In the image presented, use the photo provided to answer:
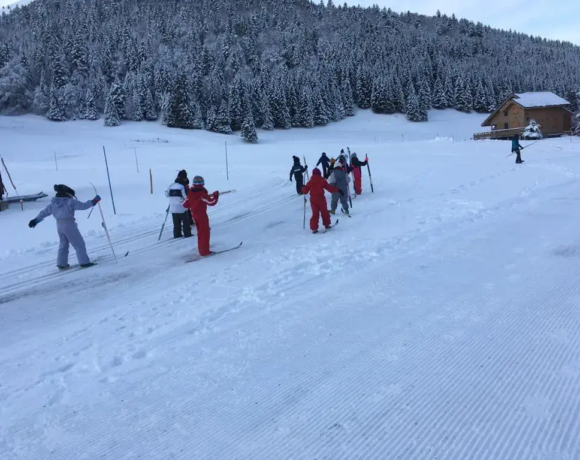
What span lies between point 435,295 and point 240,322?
258 cm

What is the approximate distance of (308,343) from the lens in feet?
14.6

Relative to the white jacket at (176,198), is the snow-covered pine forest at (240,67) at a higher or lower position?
higher

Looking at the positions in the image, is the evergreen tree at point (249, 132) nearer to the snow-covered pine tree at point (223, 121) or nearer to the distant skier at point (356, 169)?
the snow-covered pine tree at point (223, 121)

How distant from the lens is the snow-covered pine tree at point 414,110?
7762 centimetres

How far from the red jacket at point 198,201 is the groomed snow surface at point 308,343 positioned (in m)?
1.02

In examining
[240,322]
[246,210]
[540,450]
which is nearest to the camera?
[540,450]

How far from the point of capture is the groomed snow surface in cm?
311

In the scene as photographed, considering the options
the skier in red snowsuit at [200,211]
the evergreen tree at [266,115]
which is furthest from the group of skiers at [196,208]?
the evergreen tree at [266,115]

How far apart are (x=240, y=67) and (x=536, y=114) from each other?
71.8 metres

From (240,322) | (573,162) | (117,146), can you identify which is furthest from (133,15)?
(240,322)

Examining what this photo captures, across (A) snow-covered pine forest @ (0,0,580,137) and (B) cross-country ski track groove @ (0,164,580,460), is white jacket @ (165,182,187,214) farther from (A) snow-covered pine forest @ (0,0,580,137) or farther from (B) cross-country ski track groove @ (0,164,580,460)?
(A) snow-covered pine forest @ (0,0,580,137)

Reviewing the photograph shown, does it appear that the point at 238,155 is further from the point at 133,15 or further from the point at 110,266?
the point at 133,15

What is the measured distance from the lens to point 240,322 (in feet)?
16.8

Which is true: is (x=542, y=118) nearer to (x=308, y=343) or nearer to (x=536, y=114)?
(x=536, y=114)
